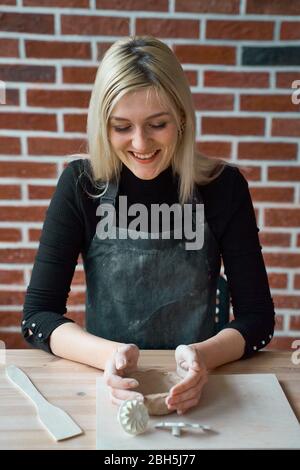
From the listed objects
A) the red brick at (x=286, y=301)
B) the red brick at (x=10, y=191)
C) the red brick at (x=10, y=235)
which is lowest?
the red brick at (x=286, y=301)

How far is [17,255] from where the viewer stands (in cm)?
181

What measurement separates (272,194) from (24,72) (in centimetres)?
84

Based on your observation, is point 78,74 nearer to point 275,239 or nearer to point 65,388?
point 275,239

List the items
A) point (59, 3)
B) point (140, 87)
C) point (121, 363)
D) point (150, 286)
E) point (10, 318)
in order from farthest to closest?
point (10, 318)
point (59, 3)
point (150, 286)
point (140, 87)
point (121, 363)

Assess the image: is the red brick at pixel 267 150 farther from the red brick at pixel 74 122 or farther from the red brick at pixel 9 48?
the red brick at pixel 9 48

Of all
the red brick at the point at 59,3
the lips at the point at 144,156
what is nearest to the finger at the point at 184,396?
the lips at the point at 144,156

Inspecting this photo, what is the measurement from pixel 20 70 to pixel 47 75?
81 mm

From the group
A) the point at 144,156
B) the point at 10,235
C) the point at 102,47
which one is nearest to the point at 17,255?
the point at 10,235

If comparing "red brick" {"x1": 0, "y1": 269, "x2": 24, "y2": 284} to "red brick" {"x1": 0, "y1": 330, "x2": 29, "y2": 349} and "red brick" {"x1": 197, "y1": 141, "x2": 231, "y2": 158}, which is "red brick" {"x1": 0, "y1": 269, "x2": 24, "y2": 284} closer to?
"red brick" {"x1": 0, "y1": 330, "x2": 29, "y2": 349}

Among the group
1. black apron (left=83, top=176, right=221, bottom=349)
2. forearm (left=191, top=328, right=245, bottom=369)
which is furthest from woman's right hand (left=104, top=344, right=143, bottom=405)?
black apron (left=83, top=176, right=221, bottom=349)

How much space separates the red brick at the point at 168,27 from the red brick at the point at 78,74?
0.60 feet

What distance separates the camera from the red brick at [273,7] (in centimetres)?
167

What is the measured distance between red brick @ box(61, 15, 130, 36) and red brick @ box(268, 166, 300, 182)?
2.03 feet

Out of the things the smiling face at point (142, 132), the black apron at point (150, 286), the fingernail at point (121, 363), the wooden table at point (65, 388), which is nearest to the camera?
the wooden table at point (65, 388)
